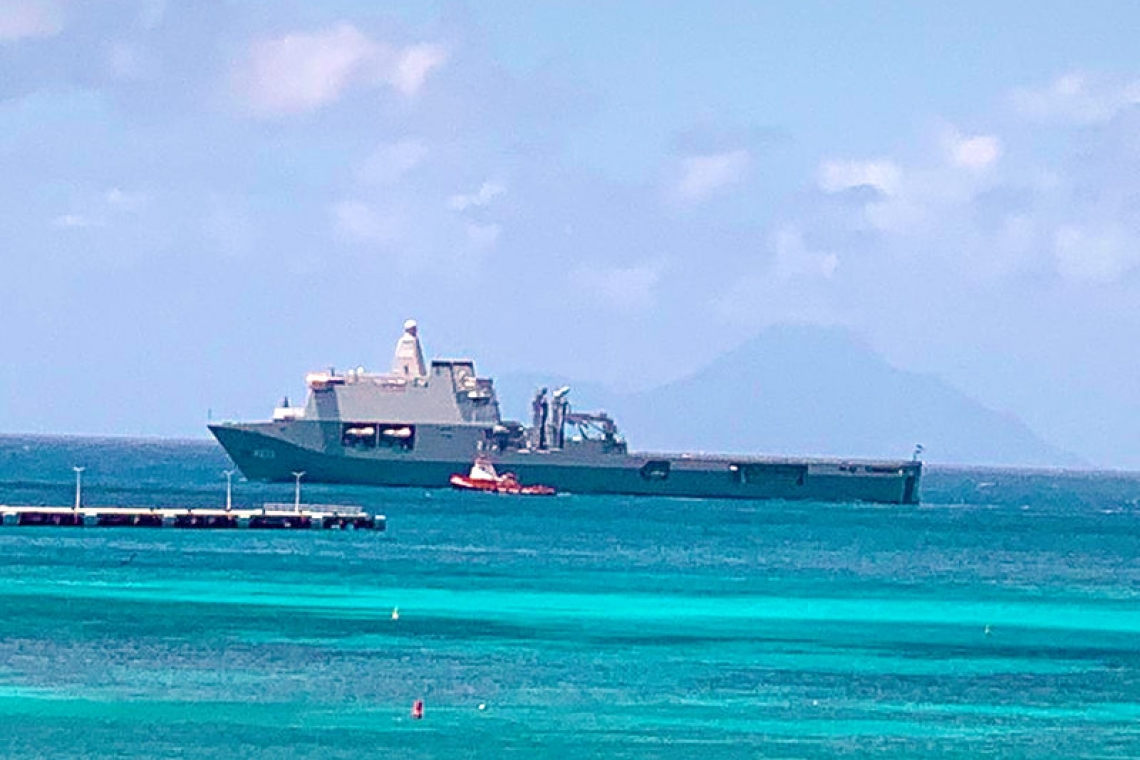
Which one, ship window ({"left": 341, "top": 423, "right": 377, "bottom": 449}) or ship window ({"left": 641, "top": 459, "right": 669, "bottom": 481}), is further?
ship window ({"left": 641, "top": 459, "right": 669, "bottom": 481})

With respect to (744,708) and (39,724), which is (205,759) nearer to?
(39,724)

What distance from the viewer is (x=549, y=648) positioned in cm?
5444

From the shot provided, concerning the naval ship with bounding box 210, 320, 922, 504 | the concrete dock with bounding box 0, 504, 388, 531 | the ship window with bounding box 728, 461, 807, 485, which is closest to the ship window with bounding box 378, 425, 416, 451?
the naval ship with bounding box 210, 320, 922, 504

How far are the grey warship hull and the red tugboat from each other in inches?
18.2

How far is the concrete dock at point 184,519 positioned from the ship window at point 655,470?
166 ft

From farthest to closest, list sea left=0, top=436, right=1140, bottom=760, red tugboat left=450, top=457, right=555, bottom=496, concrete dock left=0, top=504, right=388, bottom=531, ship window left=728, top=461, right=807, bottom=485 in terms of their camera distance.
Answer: ship window left=728, top=461, right=807, bottom=485
red tugboat left=450, top=457, right=555, bottom=496
concrete dock left=0, top=504, right=388, bottom=531
sea left=0, top=436, right=1140, bottom=760

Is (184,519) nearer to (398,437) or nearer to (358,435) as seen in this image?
(358,435)

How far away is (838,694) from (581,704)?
18.1 feet

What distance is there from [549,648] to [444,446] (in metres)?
97.2

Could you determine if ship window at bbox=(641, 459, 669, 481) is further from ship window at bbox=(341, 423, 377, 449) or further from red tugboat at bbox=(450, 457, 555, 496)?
ship window at bbox=(341, 423, 377, 449)

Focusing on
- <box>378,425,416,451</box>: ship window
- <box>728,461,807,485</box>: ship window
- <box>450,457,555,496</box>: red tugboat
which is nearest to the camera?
<box>378,425,416,451</box>: ship window

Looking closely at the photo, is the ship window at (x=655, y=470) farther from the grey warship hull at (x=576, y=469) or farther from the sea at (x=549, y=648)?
the sea at (x=549, y=648)

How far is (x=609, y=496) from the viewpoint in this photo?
159625 millimetres

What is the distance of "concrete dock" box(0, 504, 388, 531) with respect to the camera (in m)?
100
